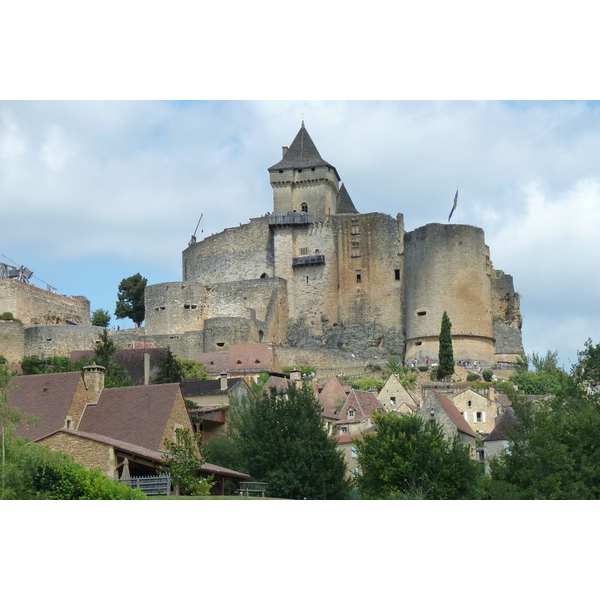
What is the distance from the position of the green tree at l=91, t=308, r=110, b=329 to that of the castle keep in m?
11.3

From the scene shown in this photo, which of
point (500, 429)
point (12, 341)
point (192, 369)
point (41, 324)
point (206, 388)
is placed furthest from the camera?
point (41, 324)

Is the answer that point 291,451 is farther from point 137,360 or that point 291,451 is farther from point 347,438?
point 137,360

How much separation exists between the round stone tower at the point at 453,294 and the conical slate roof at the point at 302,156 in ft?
40.5

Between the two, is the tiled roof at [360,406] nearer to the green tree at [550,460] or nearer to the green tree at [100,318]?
the green tree at [550,460]

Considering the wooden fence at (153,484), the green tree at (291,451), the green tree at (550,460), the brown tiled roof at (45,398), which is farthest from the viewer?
the green tree at (291,451)

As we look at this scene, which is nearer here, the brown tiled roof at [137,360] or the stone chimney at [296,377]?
the brown tiled roof at [137,360]

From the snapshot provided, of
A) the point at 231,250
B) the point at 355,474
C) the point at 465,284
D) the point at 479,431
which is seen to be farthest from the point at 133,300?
the point at 355,474

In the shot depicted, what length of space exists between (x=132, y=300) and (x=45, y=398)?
5415 centimetres

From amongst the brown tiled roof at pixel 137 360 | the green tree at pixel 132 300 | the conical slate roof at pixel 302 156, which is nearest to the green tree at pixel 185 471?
the brown tiled roof at pixel 137 360

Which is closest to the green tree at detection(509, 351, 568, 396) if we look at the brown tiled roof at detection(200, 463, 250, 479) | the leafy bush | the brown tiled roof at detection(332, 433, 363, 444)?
the leafy bush

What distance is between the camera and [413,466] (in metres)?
38.3

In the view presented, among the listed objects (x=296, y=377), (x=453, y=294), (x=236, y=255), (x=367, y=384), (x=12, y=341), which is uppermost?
(x=236, y=255)

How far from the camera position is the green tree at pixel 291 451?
3697 cm

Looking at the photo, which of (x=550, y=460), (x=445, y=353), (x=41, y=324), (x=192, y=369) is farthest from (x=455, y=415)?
(x=41, y=324)
